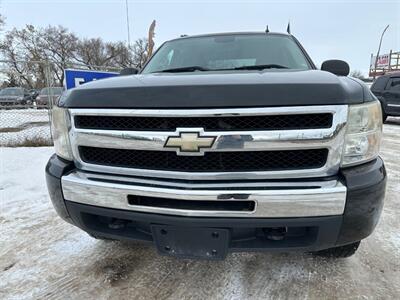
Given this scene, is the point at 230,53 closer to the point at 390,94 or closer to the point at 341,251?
the point at 341,251

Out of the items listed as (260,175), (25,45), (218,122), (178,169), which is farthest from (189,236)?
(25,45)

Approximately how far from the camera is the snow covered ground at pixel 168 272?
82.2 inches

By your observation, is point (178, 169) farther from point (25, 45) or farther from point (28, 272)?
point (25, 45)

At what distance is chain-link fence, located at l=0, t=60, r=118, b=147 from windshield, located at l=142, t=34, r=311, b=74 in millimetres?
4734

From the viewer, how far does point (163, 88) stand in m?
1.72

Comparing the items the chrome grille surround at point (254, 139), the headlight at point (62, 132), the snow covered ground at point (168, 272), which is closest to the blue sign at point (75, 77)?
the snow covered ground at point (168, 272)

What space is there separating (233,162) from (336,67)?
1682mm

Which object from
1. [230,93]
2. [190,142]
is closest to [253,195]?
[190,142]

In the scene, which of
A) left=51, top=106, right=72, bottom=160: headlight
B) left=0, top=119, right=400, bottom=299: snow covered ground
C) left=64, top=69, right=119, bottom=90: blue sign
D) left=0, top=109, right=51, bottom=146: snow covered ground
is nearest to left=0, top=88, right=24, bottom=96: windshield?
left=0, top=109, right=51, bottom=146: snow covered ground

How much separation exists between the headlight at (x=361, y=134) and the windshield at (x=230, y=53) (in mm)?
1070

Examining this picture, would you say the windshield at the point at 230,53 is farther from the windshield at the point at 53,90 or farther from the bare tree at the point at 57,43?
the bare tree at the point at 57,43

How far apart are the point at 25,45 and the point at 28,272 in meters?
53.7

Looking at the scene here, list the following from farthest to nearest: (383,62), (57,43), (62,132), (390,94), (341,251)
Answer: (57,43), (383,62), (390,94), (341,251), (62,132)

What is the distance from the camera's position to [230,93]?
1624 millimetres
